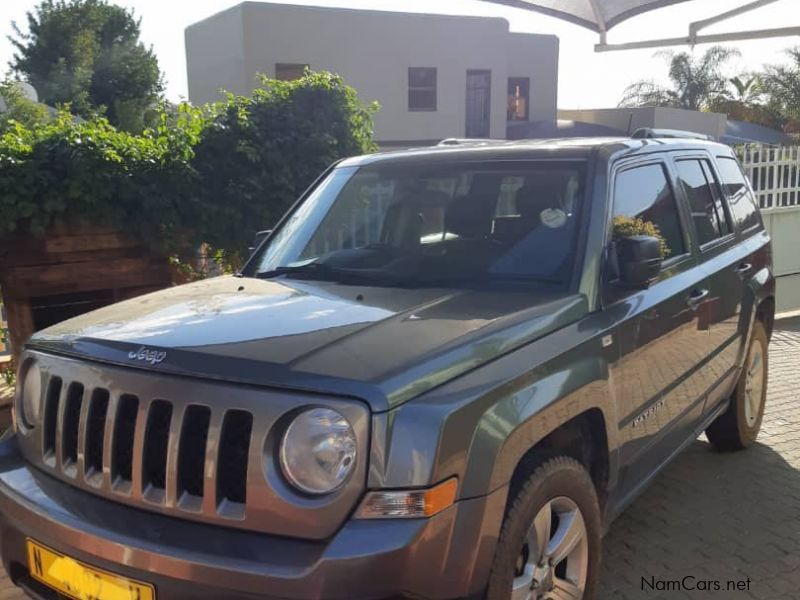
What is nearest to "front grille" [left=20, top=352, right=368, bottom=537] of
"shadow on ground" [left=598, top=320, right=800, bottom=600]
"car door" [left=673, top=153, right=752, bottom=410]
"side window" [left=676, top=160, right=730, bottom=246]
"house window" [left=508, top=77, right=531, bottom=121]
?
"shadow on ground" [left=598, top=320, right=800, bottom=600]

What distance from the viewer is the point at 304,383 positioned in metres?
2.03

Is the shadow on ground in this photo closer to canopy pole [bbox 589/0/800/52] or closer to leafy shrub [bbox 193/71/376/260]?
leafy shrub [bbox 193/71/376/260]

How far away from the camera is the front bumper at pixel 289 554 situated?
1.90 meters

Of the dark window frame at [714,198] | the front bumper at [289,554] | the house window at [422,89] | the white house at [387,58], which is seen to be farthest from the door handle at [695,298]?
the house window at [422,89]

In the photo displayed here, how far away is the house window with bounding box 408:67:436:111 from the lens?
2491 cm

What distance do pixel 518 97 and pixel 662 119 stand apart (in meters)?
5.55

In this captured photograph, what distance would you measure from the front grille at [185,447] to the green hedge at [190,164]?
3149 mm

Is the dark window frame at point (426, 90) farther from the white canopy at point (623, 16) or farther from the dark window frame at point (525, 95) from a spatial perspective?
the white canopy at point (623, 16)

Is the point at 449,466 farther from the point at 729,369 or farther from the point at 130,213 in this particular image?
the point at 130,213

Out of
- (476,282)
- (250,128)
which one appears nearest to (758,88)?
(250,128)

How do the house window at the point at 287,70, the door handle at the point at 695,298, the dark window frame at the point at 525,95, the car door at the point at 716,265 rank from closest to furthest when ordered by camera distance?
the door handle at the point at 695,298, the car door at the point at 716,265, the house window at the point at 287,70, the dark window frame at the point at 525,95

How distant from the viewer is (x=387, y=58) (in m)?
24.0

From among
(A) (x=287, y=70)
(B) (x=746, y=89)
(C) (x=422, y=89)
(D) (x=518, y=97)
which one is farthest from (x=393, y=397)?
(B) (x=746, y=89)

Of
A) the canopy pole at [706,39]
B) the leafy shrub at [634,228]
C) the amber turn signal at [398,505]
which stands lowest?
the amber turn signal at [398,505]
